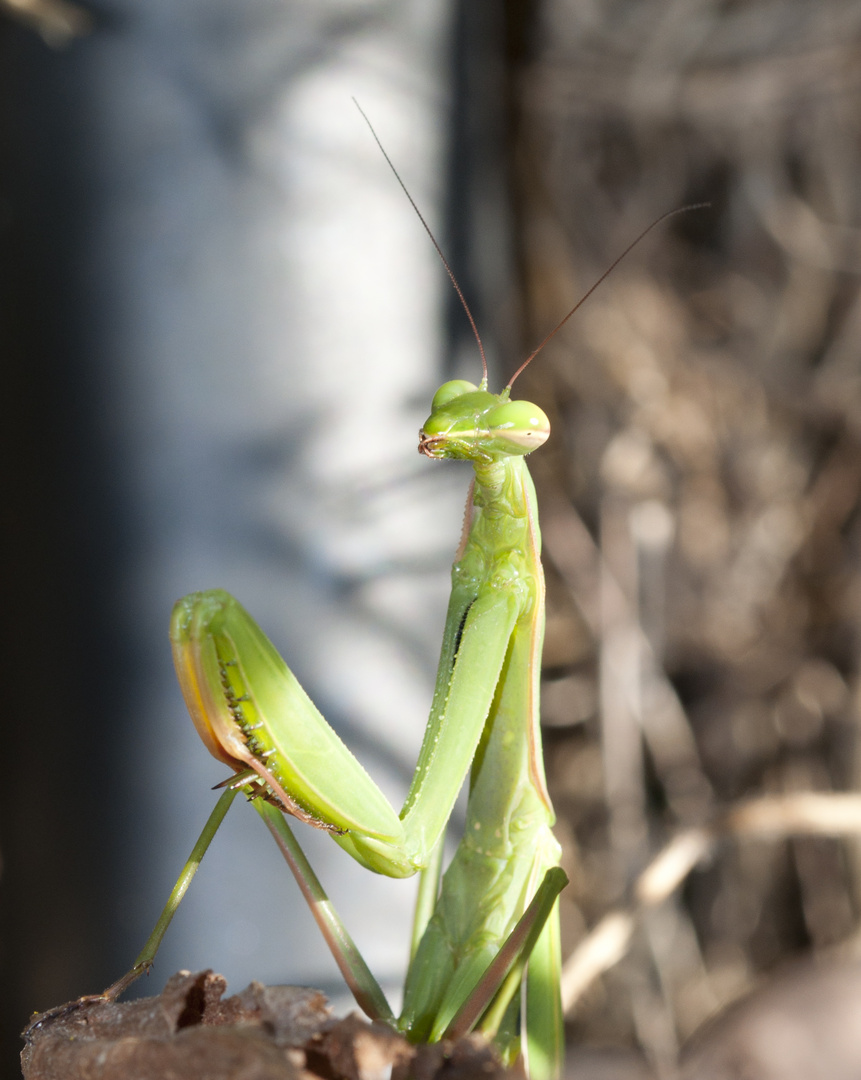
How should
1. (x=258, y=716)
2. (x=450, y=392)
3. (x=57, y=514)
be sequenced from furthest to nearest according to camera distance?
(x=57, y=514), (x=450, y=392), (x=258, y=716)

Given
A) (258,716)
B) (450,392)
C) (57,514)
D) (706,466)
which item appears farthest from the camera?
(706,466)

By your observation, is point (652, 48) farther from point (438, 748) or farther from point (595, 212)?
point (438, 748)

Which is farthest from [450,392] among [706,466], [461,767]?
[706,466]

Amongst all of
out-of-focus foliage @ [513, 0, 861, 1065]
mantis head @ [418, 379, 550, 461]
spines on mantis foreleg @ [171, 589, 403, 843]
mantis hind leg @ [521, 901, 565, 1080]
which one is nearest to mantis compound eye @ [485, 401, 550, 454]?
mantis head @ [418, 379, 550, 461]

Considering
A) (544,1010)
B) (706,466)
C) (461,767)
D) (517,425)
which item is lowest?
(544,1010)

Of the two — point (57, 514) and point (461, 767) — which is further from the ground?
point (57, 514)

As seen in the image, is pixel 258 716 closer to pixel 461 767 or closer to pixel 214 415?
pixel 461 767
